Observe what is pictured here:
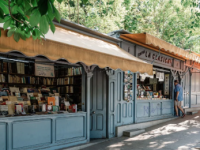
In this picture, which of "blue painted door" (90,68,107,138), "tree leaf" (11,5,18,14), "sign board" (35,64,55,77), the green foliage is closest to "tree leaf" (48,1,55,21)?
the green foliage

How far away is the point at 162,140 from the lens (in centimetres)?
758

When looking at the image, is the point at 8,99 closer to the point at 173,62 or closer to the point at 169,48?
the point at 169,48

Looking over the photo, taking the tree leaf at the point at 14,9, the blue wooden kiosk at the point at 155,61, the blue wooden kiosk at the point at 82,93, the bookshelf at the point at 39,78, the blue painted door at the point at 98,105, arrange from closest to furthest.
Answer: the tree leaf at the point at 14,9 → the blue wooden kiosk at the point at 82,93 → the bookshelf at the point at 39,78 → the blue painted door at the point at 98,105 → the blue wooden kiosk at the point at 155,61

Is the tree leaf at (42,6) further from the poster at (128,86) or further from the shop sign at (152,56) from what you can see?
the shop sign at (152,56)

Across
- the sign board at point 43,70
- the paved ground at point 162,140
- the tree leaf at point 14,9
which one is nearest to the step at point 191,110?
the paved ground at point 162,140

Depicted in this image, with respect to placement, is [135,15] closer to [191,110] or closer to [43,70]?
[191,110]

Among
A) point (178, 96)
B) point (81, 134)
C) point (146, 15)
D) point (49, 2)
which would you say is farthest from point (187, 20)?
point (49, 2)

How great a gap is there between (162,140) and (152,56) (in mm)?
4145

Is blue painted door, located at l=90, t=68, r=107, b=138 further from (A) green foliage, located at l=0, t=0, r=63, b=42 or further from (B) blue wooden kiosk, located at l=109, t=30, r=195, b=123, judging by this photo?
(A) green foliage, located at l=0, t=0, r=63, b=42

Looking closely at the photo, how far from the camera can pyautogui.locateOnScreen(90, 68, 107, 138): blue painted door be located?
7676 mm

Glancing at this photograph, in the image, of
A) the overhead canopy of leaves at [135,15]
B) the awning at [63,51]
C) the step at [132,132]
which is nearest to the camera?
the awning at [63,51]

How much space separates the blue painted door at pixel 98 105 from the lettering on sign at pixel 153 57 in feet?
8.24

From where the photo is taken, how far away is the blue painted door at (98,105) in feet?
25.2

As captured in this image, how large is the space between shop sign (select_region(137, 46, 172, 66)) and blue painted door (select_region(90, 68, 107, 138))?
2511 millimetres
